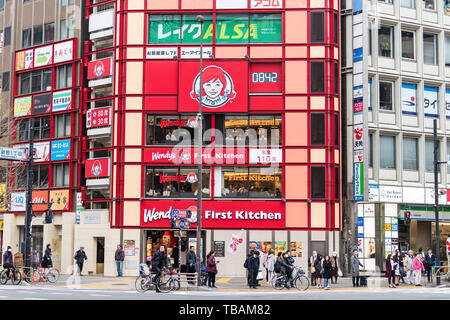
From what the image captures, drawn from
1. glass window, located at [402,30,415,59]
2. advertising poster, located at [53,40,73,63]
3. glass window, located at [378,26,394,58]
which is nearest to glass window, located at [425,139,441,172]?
glass window, located at [402,30,415,59]

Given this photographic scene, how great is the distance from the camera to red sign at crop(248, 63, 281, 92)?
4178cm

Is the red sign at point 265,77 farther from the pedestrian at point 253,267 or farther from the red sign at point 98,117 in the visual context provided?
the pedestrian at point 253,267

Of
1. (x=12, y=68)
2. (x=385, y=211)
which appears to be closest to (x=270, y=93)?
(x=385, y=211)

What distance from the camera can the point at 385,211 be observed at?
43812 mm

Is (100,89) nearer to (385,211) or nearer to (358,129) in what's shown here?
(358,129)

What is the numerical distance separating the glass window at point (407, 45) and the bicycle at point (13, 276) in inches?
1100

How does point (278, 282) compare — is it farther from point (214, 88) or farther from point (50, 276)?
point (214, 88)

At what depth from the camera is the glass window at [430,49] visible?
47156 millimetres

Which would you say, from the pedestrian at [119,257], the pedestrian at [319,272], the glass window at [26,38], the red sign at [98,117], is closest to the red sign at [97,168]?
the red sign at [98,117]

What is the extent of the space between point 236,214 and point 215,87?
766cm

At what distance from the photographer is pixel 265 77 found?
137 feet

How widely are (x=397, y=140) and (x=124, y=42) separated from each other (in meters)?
18.4

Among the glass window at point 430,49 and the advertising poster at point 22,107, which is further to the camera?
the advertising poster at point 22,107

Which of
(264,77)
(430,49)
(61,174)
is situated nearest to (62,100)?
(61,174)
